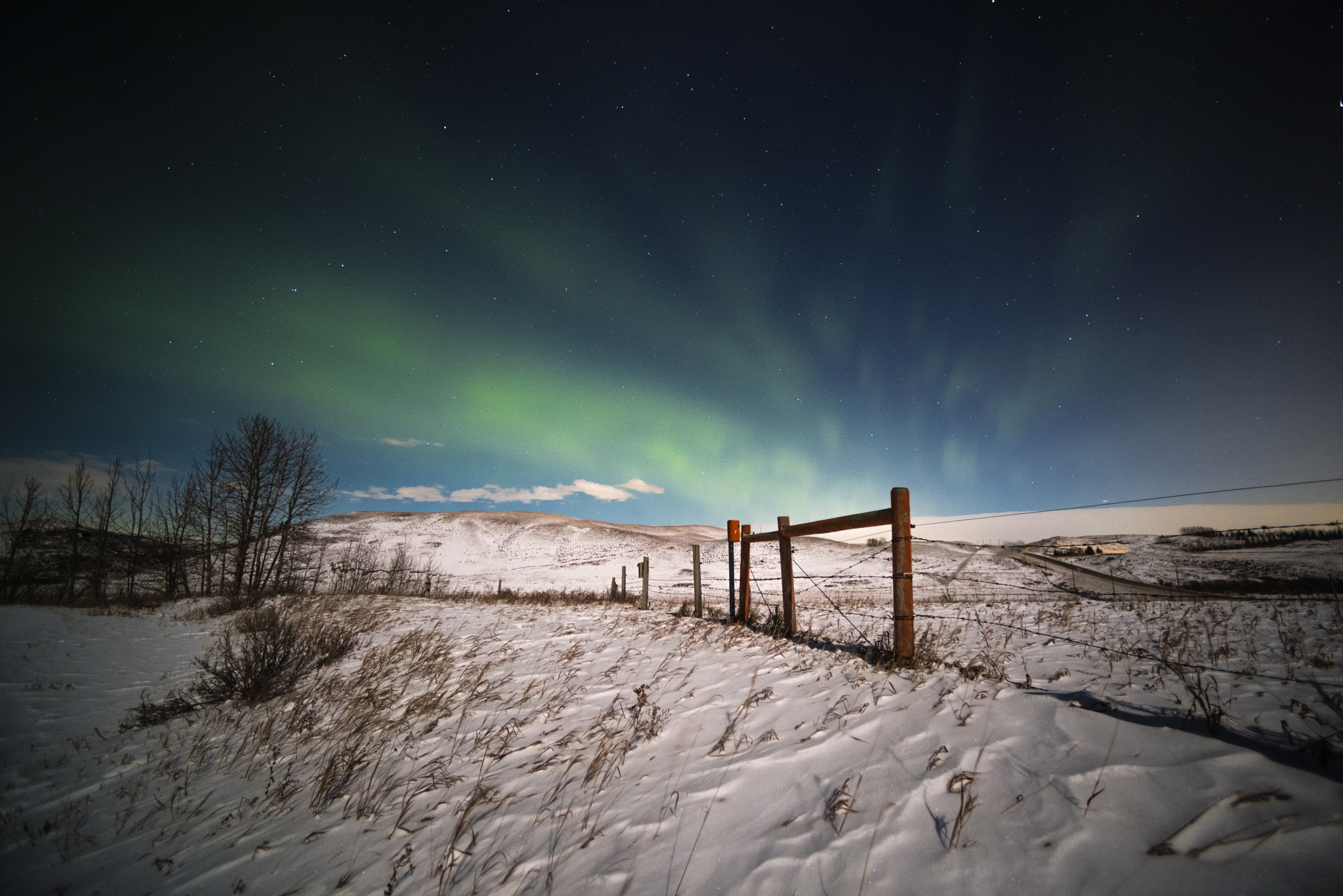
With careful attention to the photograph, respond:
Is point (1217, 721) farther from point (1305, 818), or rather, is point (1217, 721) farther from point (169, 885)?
point (169, 885)

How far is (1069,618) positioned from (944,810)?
613cm

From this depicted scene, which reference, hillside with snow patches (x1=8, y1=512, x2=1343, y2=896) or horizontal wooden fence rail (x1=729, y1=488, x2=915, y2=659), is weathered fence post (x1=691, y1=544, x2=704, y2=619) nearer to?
horizontal wooden fence rail (x1=729, y1=488, x2=915, y2=659)

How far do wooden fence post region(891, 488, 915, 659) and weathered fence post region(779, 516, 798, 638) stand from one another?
5.92 feet

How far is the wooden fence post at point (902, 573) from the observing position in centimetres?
429

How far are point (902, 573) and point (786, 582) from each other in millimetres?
2533

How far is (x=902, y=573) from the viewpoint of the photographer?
4.35 metres

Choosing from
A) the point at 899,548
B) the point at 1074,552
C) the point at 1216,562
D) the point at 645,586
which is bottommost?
the point at 645,586

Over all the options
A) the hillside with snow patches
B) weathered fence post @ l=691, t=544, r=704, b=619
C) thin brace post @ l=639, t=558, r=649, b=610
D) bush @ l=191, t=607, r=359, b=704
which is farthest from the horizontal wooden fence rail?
thin brace post @ l=639, t=558, r=649, b=610

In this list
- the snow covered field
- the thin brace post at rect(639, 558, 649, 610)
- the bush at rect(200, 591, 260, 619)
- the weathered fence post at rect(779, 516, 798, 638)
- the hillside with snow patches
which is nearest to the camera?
the hillside with snow patches

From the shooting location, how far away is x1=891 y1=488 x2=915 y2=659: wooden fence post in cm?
429

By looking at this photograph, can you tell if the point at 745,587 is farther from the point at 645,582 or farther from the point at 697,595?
the point at 645,582

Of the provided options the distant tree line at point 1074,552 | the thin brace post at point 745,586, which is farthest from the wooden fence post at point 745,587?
the distant tree line at point 1074,552

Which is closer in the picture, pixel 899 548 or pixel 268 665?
pixel 899 548

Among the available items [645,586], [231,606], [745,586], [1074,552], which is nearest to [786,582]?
[745,586]
